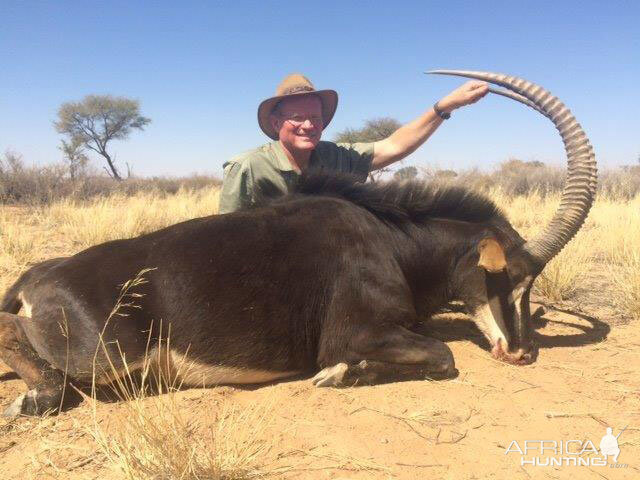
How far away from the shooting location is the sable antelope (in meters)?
2.98

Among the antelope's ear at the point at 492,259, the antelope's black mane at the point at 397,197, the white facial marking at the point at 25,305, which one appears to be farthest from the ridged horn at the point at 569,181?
the white facial marking at the point at 25,305

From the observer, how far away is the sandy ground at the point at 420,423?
90.3 inches

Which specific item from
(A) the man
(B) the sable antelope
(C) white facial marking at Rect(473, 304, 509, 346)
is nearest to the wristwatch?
(A) the man

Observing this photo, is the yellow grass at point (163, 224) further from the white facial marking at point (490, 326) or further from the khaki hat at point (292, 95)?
the khaki hat at point (292, 95)

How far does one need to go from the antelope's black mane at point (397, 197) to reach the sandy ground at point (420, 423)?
1.12 m

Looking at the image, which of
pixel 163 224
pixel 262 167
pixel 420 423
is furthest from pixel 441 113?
pixel 163 224

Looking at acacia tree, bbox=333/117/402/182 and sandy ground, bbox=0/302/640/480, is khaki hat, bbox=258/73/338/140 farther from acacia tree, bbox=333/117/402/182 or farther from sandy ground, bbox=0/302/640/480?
acacia tree, bbox=333/117/402/182

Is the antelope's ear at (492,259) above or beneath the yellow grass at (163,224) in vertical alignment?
above

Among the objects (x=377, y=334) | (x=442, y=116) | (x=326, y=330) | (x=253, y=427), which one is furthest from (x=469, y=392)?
(x=442, y=116)

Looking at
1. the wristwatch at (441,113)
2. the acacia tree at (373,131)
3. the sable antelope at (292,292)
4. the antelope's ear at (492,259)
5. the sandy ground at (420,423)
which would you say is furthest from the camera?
the acacia tree at (373,131)

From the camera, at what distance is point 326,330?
3.27 m

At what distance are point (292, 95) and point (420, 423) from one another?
368 centimetres

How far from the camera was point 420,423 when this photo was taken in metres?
2.68

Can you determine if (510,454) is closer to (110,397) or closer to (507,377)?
(507,377)
